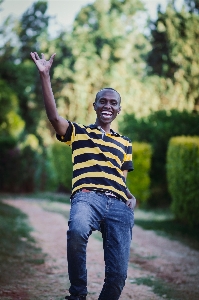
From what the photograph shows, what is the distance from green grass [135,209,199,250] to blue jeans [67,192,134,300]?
17.3 feet

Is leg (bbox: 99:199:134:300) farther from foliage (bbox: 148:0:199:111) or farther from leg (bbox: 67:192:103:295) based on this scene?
foliage (bbox: 148:0:199:111)

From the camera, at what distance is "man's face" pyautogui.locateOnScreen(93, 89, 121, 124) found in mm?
3951

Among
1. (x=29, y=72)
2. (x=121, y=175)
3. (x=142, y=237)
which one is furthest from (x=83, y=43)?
(x=121, y=175)

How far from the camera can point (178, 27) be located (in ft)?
97.9

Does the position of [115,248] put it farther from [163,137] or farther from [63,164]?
[63,164]

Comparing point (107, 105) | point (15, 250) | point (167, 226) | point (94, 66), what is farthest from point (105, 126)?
point (94, 66)

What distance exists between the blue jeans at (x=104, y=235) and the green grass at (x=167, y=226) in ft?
17.3

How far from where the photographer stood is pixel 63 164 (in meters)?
23.0

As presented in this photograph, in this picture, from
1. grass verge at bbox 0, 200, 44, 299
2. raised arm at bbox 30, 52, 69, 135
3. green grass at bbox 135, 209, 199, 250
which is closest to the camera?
raised arm at bbox 30, 52, 69, 135

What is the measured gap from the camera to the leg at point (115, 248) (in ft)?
11.4

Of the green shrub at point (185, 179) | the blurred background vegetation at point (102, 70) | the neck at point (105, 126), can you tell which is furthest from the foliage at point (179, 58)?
the neck at point (105, 126)

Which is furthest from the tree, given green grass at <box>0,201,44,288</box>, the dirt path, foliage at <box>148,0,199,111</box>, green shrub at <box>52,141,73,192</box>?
the dirt path

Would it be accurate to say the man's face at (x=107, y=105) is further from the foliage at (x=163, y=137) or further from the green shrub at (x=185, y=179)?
the foliage at (x=163, y=137)

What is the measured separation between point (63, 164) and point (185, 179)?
12.7m
